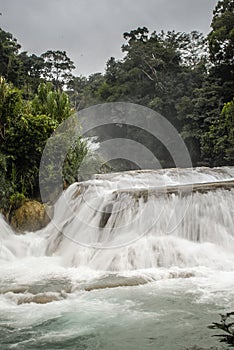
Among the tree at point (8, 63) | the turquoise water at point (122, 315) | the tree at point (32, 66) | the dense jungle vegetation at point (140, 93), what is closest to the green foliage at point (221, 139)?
the dense jungle vegetation at point (140, 93)

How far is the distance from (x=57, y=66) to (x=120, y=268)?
27.1 meters

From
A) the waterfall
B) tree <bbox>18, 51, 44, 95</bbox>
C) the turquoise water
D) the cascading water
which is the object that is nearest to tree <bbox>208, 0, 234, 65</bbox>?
tree <bbox>18, 51, 44, 95</bbox>

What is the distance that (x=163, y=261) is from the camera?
5777 millimetres

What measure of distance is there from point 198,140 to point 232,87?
11.2 feet

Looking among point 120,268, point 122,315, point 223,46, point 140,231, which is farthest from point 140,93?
point 122,315

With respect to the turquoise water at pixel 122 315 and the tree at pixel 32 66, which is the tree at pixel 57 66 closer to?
the tree at pixel 32 66

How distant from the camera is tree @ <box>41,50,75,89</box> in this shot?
2891 centimetres

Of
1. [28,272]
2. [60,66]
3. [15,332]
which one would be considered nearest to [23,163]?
[28,272]

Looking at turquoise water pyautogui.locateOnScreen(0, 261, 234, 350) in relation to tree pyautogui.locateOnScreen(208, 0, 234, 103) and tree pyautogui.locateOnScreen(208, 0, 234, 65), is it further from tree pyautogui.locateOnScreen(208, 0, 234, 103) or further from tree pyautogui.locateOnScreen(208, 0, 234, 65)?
tree pyautogui.locateOnScreen(208, 0, 234, 65)

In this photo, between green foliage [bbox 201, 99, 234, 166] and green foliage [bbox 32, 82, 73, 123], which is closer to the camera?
green foliage [bbox 32, 82, 73, 123]

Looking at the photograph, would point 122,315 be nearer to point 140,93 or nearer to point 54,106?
point 54,106

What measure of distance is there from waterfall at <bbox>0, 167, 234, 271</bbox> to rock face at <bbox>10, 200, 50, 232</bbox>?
7.9 inches

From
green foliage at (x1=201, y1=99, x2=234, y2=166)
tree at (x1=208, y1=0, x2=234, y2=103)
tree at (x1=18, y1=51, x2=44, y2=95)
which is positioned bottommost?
green foliage at (x1=201, y1=99, x2=234, y2=166)

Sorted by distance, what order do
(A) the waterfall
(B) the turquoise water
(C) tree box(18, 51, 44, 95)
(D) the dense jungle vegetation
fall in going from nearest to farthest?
(B) the turquoise water → (A) the waterfall → (D) the dense jungle vegetation → (C) tree box(18, 51, 44, 95)
